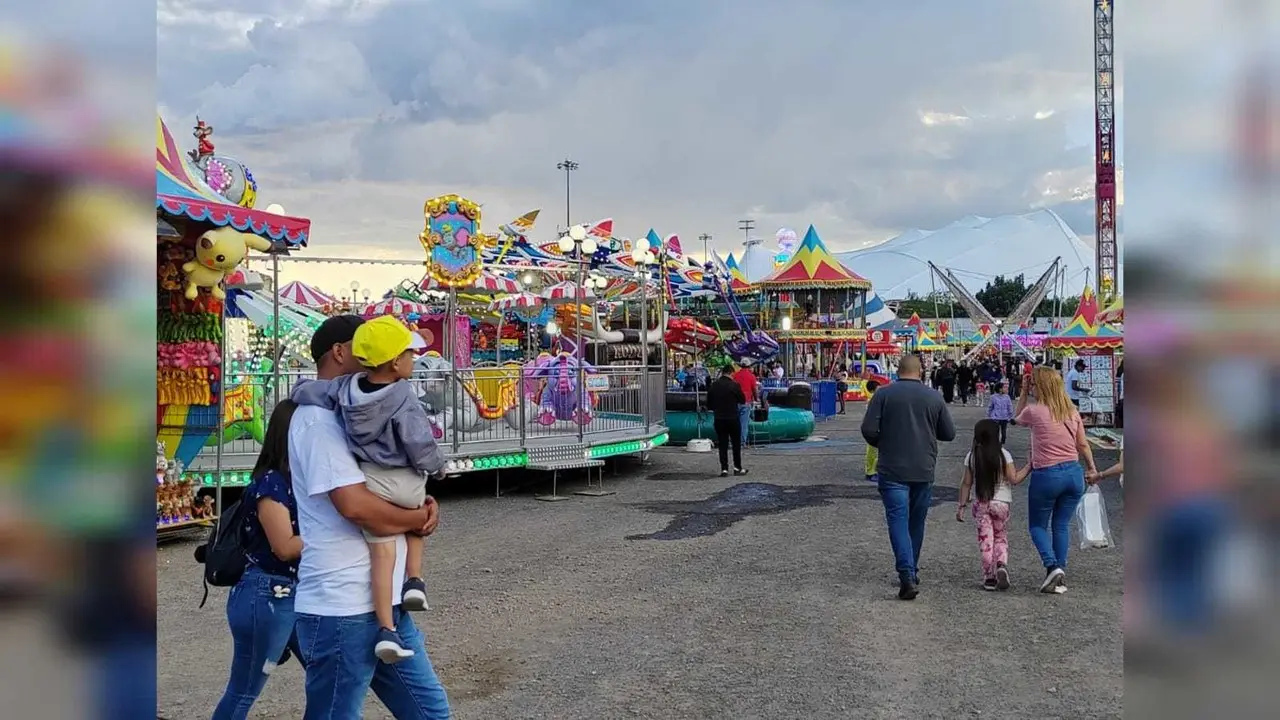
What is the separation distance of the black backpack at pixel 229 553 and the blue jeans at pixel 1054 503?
5.02 m

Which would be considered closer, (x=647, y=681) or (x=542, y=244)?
(x=647, y=681)

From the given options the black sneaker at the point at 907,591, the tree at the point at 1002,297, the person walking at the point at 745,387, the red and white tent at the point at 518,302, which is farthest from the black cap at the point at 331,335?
the tree at the point at 1002,297

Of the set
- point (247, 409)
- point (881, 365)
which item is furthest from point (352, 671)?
point (881, 365)

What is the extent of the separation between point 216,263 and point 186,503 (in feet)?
7.21

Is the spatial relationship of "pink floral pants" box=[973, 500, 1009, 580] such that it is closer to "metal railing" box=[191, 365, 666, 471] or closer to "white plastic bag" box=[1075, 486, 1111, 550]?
"white plastic bag" box=[1075, 486, 1111, 550]

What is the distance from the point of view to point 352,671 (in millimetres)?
2797

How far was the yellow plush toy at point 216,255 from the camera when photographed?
8180mm

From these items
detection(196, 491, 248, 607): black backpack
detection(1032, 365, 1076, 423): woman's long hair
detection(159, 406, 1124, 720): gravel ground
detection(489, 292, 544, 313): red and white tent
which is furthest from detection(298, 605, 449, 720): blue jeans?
detection(489, 292, 544, 313): red and white tent

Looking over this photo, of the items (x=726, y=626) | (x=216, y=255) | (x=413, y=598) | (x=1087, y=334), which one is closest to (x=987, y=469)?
(x=726, y=626)

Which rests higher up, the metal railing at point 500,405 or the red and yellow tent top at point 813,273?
the red and yellow tent top at point 813,273

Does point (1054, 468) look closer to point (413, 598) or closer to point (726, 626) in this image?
point (726, 626)

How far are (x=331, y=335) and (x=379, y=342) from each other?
41 centimetres

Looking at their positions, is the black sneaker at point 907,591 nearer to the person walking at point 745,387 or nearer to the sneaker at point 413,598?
the sneaker at point 413,598
